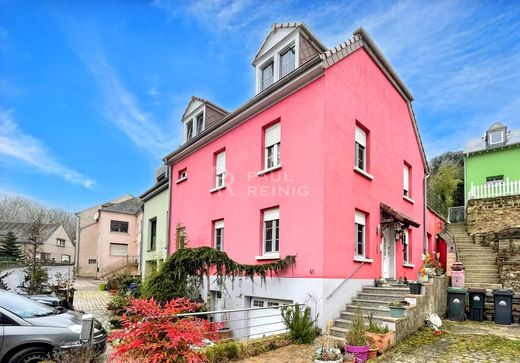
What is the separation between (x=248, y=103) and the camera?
490 inches

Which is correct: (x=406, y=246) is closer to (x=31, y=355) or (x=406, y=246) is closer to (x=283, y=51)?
(x=283, y=51)

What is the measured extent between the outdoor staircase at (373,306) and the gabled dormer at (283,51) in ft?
24.1

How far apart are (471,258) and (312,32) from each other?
12.7m

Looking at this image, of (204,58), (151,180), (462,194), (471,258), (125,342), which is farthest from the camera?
(462,194)

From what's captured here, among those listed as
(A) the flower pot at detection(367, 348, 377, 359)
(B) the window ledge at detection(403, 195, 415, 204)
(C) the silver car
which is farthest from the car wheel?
(B) the window ledge at detection(403, 195, 415, 204)

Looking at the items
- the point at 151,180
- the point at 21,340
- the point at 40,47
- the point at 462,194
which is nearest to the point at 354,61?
the point at 40,47

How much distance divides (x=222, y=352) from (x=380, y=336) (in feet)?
10.9

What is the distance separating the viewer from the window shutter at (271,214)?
37.5ft

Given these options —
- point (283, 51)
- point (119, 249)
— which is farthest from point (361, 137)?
point (119, 249)

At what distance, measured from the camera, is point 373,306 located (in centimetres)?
966

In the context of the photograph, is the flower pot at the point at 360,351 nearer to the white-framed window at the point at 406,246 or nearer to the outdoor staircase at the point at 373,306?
the outdoor staircase at the point at 373,306

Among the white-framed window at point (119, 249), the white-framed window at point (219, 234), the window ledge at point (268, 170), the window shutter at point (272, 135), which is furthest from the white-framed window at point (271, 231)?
the white-framed window at point (119, 249)

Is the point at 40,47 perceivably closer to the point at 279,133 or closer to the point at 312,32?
the point at 279,133

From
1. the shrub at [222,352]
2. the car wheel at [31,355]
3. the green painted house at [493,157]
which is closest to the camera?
the car wheel at [31,355]
